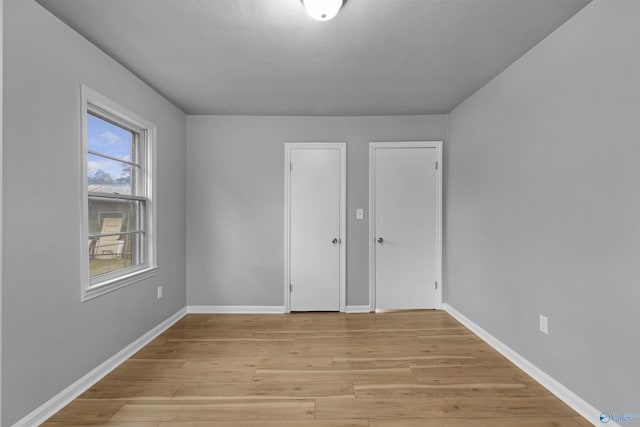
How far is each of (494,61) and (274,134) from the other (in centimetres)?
239

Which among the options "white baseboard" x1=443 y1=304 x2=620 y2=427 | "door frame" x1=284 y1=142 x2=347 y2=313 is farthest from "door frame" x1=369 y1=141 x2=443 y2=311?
"white baseboard" x1=443 y1=304 x2=620 y2=427

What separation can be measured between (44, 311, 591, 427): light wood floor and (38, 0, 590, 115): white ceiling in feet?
8.00

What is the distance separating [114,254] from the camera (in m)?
2.65

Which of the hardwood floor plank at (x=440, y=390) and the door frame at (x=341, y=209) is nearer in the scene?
the hardwood floor plank at (x=440, y=390)

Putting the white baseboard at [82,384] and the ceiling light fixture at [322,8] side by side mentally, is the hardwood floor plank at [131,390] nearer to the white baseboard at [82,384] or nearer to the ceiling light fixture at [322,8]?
the white baseboard at [82,384]

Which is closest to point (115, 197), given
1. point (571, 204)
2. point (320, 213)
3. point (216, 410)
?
point (216, 410)

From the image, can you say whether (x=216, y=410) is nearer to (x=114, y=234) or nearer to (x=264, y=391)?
(x=264, y=391)

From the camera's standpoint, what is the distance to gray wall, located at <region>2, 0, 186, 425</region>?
1.65 metres

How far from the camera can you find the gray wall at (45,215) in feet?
5.41

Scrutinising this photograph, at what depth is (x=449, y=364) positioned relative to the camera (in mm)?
2508

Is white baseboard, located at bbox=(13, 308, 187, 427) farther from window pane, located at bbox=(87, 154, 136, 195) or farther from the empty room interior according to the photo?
window pane, located at bbox=(87, 154, 136, 195)

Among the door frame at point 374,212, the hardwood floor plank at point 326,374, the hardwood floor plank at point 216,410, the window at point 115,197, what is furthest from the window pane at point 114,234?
the door frame at point 374,212

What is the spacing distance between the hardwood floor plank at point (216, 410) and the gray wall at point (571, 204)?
170cm

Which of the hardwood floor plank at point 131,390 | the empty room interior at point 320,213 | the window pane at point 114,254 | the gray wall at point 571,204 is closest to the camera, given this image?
the gray wall at point 571,204
